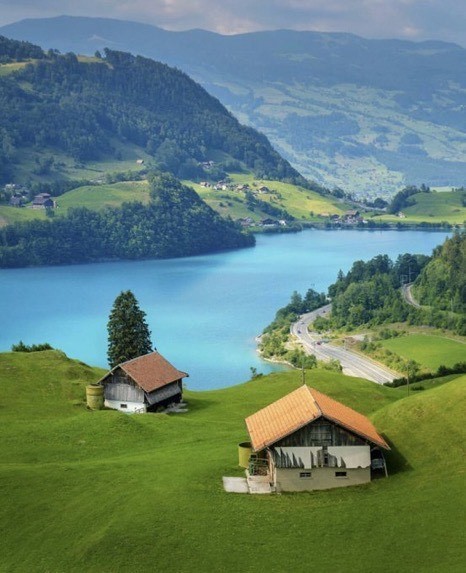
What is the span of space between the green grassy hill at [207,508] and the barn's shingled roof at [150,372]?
1216cm

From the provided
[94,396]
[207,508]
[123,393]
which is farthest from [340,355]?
[207,508]

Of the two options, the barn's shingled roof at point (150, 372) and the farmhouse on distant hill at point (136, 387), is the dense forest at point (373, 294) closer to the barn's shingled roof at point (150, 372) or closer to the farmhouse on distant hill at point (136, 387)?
the barn's shingled roof at point (150, 372)

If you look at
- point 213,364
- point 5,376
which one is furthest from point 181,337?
point 5,376

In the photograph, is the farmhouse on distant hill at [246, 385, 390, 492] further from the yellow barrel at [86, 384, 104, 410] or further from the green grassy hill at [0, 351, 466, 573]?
the yellow barrel at [86, 384, 104, 410]

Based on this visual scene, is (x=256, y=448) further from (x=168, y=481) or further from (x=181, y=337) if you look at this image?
(x=181, y=337)

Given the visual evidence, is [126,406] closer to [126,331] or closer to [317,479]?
[126,331]

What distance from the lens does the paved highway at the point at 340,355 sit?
115 metres

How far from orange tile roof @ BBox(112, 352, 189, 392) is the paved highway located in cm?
4923

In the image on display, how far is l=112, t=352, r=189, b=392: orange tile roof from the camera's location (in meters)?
60.3

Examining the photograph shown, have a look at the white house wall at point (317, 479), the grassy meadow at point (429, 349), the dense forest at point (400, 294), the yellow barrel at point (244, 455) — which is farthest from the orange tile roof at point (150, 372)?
the dense forest at point (400, 294)

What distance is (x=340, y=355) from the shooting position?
431 ft

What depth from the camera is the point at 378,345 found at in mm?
131875

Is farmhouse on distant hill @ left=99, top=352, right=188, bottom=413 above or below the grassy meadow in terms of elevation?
above

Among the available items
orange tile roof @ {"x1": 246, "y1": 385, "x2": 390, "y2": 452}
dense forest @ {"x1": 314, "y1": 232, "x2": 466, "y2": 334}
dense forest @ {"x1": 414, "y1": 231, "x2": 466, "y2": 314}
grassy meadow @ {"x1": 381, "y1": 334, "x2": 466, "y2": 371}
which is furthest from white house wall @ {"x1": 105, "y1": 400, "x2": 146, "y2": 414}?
dense forest @ {"x1": 414, "y1": 231, "x2": 466, "y2": 314}
